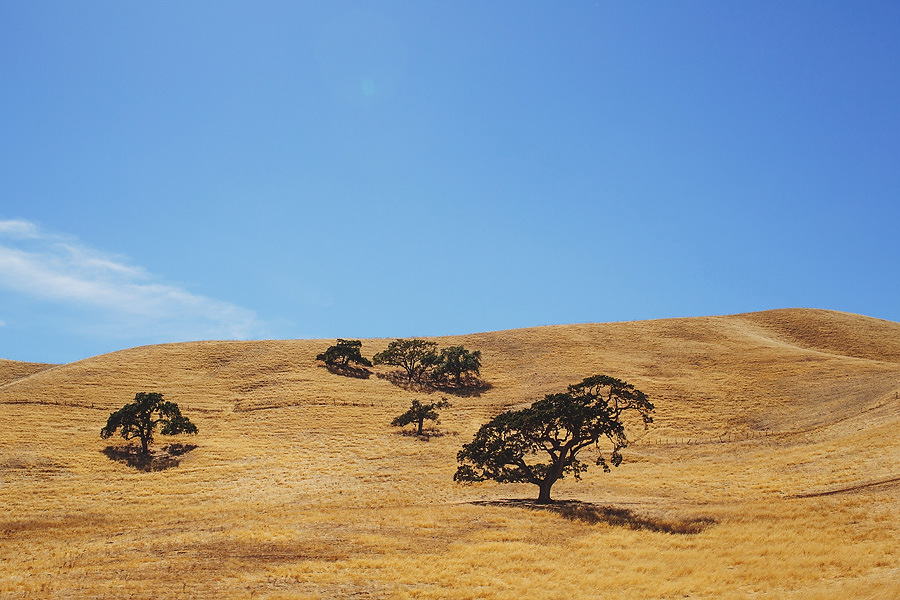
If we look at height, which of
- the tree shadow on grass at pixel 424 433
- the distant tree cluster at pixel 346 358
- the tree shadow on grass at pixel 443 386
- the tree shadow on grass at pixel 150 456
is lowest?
the tree shadow on grass at pixel 150 456

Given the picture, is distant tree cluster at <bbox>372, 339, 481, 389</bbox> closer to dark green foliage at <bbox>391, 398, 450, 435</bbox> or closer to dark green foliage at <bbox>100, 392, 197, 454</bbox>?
dark green foliage at <bbox>391, 398, 450, 435</bbox>

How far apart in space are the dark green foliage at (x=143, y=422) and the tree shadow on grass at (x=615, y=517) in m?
34.2

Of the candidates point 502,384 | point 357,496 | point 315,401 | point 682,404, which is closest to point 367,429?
point 315,401

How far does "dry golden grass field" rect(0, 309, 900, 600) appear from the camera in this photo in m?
19.4

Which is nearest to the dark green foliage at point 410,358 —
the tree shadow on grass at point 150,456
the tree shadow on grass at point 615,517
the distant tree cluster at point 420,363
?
the distant tree cluster at point 420,363

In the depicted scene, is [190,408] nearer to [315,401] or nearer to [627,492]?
[315,401]

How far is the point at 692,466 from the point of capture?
4438 cm

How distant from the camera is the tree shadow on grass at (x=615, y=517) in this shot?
86.9 ft

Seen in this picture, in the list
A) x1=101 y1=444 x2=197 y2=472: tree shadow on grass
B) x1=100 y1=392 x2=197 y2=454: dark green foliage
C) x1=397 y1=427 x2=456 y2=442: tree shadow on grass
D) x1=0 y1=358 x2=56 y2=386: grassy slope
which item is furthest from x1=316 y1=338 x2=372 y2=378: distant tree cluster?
x1=0 y1=358 x2=56 y2=386: grassy slope

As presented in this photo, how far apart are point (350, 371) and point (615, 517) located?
61061mm

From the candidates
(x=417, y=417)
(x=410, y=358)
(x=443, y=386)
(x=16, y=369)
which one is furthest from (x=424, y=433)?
(x=16, y=369)

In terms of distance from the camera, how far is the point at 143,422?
173ft

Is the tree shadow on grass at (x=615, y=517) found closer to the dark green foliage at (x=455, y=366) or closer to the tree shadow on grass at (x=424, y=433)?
the tree shadow on grass at (x=424, y=433)

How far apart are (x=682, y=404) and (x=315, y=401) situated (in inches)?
1757
